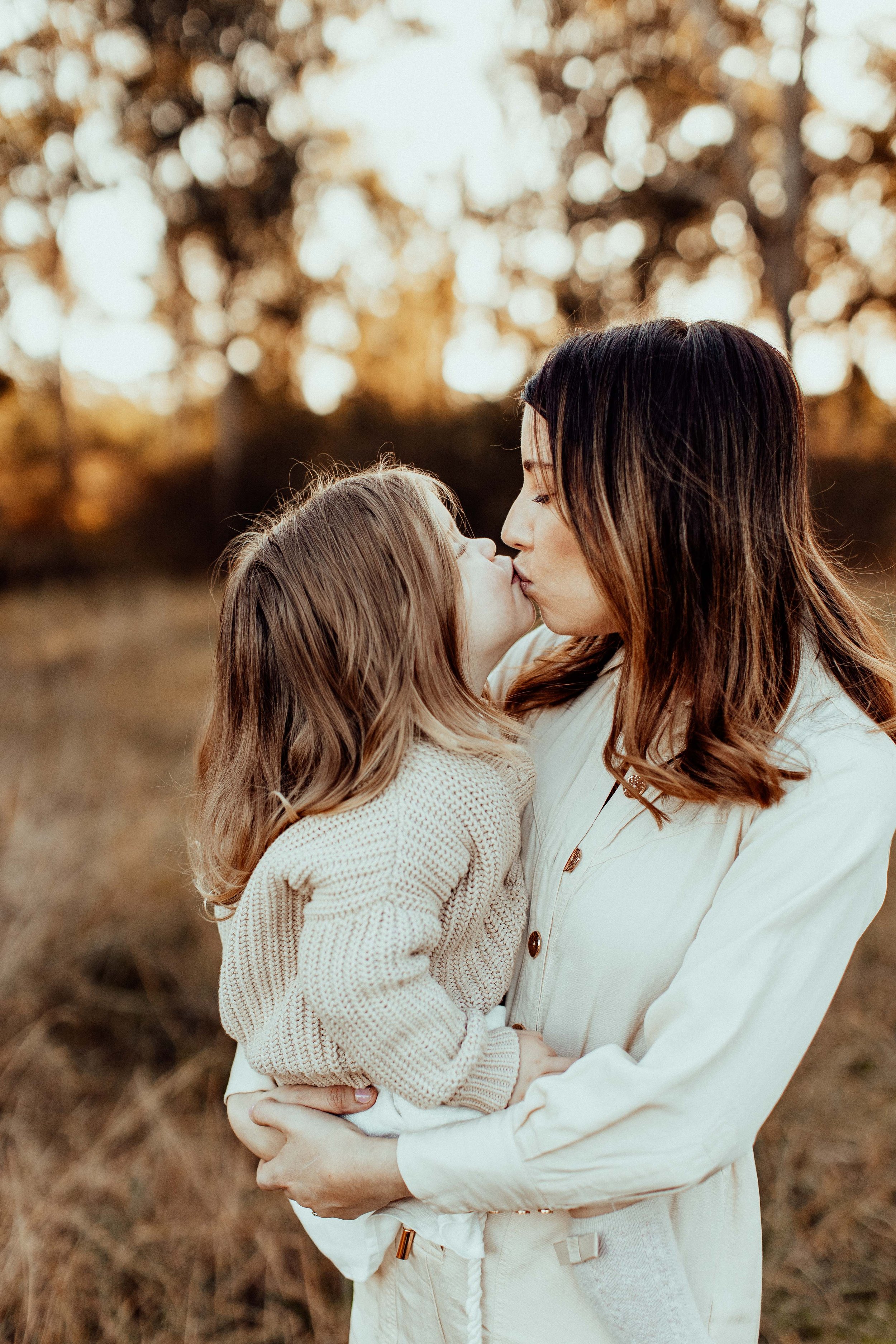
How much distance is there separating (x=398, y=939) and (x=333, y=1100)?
0.36m

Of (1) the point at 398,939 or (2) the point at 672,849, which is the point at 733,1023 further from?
(1) the point at 398,939

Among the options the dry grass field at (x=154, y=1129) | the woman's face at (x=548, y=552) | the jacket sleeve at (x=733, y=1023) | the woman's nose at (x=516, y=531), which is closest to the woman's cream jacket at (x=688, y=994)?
the jacket sleeve at (x=733, y=1023)

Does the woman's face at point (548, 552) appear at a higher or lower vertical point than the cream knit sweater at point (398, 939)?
higher

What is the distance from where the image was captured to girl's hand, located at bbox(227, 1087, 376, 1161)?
136 cm

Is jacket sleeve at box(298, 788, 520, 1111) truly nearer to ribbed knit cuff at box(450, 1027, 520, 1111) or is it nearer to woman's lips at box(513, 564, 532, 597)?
ribbed knit cuff at box(450, 1027, 520, 1111)

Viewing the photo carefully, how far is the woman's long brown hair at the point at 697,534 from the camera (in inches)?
50.2

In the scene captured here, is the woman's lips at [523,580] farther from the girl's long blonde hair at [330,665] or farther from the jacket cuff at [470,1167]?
the jacket cuff at [470,1167]

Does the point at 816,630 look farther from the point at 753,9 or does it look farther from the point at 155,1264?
the point at 753,9

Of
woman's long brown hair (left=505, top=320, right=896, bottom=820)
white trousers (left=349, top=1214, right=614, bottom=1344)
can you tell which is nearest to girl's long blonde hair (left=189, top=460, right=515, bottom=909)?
woman's long brown hair (left=505, top=320, right=896, bottom=820)

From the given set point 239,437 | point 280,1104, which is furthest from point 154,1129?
point 239,437

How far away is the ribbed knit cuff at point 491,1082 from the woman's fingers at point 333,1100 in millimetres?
148

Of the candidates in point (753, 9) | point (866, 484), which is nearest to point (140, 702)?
point (753, 9)

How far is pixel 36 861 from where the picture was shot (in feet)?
12.8

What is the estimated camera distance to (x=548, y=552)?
1.40m
